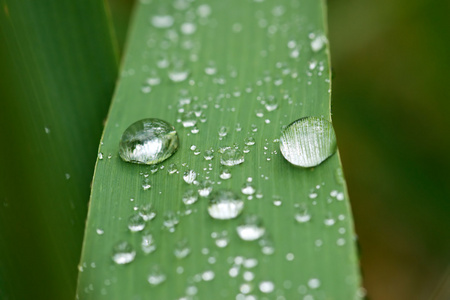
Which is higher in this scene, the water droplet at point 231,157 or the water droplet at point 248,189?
the water droplet at point 231,157

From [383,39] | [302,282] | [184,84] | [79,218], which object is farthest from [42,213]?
[383,39]

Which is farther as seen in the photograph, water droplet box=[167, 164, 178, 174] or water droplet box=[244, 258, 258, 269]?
water droplet box=[167, 164, 178, 174]

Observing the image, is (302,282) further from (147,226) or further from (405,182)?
(405,182)

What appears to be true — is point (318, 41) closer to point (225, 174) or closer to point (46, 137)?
point (225, 174)

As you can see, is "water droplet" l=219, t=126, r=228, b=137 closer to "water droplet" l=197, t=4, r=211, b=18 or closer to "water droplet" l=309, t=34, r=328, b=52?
"water droplet" l=309, t=34, r=328, b=52

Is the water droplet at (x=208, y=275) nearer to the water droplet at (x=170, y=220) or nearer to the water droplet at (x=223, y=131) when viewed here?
the water droplet at (x=170, y=220)

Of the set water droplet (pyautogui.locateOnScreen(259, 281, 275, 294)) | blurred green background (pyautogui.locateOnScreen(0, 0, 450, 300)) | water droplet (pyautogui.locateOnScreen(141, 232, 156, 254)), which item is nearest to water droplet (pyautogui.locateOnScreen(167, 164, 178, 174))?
water droplet (pyautogui.locateOnScreen(141, 232, 156, 254))

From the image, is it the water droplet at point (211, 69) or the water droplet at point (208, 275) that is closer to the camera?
the water droplet at point (208, 275)

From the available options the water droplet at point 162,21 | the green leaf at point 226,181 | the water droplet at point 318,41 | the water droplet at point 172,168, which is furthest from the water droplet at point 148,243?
the water droplet at point 162,21

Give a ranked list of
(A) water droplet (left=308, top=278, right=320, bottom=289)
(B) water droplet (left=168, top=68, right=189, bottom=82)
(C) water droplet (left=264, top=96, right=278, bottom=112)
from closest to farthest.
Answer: (A) water droplet (left=308, top=278, right=320, bottom=289)
(C) water droplet (left=264, top=96, right=278, bottom=112)
(B) water droplet (left=168, top=68, right=189, bottom=82)
